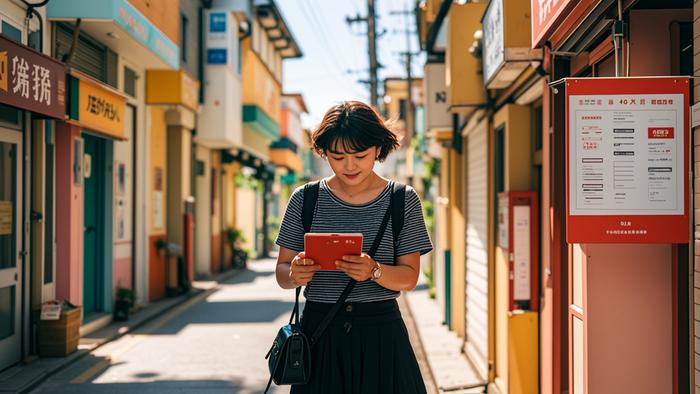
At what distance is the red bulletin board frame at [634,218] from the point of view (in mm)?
3344

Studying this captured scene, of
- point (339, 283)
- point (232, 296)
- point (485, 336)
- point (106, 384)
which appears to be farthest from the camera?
point (232, 296)

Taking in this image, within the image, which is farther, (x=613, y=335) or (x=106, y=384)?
(x=106, y=384)

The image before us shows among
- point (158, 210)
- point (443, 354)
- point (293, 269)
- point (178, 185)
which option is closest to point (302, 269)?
point (293, 269)

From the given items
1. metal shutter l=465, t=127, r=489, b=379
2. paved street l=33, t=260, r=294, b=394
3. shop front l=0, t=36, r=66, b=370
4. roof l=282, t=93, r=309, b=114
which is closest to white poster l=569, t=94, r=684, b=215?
metal shutter l=465, t=127, r=489, b=379

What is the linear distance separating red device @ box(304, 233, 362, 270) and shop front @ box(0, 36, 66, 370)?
526 cm

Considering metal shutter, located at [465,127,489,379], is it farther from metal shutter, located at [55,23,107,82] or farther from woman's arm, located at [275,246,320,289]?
metal shutter, located at [55,23,107,82]

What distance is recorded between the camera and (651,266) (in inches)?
159

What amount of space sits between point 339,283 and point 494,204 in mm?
4996

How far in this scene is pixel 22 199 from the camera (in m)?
8.38

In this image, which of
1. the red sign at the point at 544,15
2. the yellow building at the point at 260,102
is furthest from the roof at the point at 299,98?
the red sign at the point at 544,15

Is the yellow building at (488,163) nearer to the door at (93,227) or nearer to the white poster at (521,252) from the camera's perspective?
the white poster at (521,252)

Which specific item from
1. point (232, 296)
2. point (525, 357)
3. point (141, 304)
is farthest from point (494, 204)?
point (232, 296)

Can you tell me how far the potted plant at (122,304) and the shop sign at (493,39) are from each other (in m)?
7.38

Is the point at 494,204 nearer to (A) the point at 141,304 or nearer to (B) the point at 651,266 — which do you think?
(B) the point at 651,266
